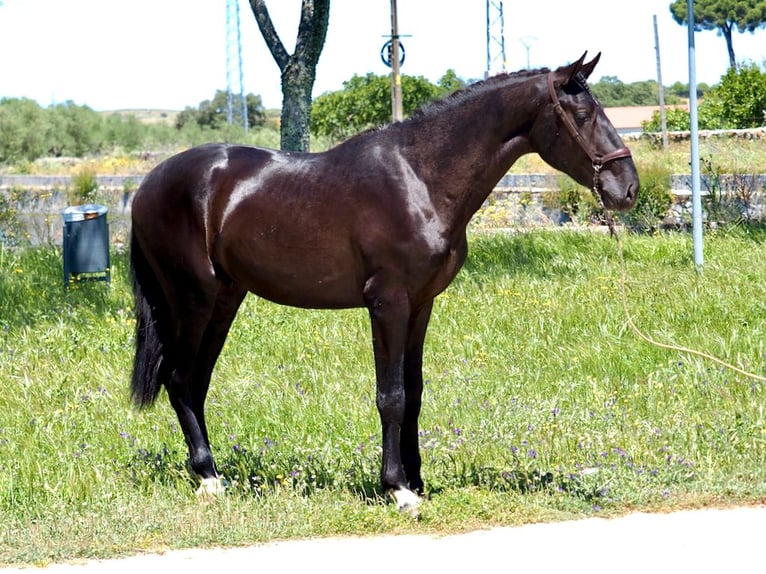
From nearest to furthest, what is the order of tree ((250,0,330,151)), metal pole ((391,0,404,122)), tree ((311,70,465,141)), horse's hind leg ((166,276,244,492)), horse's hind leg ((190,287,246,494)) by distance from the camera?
1. horse's hind leg ((166,276,244,492))
2. horse's hind leg ((190,287,246,494))
3. tree ((250,0,330,151))
4. metal pole ((391,0,404,122))
5. tree ((311,70,465,141))

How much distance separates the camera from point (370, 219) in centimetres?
536

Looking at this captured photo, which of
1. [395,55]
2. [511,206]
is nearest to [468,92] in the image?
[511,206]

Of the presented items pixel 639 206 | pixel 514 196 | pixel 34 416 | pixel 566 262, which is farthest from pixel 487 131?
pixel 514 196

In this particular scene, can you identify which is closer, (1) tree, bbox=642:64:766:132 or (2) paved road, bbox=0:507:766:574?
(2) paved road, bbox=0:507:766:574

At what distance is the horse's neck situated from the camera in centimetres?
530

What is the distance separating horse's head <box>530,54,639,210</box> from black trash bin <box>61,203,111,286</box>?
7.33 meters

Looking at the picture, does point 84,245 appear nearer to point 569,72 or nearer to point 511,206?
point 569,72

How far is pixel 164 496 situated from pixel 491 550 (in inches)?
74.6

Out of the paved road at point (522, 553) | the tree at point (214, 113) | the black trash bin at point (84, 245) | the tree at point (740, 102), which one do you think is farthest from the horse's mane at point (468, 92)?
the tree at point (214, 113)

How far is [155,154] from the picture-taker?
39562mm

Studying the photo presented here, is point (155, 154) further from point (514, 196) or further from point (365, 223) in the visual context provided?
point (365, 223)

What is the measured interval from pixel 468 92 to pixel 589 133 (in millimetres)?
665

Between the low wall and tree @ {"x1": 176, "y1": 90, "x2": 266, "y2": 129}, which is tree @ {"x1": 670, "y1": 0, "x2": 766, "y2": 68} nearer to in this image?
tree @ {"x1": 176, "y1": 90, "x2": 266, "y2": 129}

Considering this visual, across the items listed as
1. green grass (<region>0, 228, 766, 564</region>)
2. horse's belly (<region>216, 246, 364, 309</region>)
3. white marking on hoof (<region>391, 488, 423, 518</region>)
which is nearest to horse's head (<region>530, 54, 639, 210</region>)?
horse's belly (<region>216, 246, 364, 309</region>)
